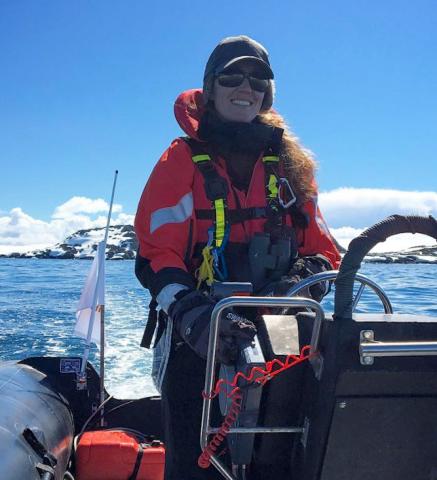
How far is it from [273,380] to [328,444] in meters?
0.28

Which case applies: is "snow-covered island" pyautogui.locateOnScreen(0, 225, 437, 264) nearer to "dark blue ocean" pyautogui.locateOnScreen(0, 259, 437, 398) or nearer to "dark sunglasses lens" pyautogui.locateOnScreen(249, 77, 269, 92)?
"dark blue ocean" pyautogui.locateOnScreen(0, 259, 437, 398)

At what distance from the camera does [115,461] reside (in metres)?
3.59

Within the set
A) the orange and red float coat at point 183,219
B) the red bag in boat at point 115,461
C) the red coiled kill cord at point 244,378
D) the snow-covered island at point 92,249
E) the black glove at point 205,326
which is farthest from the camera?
the snow-covered island at point 92,249

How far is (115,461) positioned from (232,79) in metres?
2.72

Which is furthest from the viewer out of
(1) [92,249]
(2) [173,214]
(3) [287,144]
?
(1) [92,249]

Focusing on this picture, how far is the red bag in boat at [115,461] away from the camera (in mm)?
3574

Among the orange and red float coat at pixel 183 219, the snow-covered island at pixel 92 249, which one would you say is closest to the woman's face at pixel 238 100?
the orange and red float coat at pixel 183 219

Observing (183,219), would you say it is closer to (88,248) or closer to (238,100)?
(238,100)

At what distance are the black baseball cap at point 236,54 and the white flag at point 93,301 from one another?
102 inches

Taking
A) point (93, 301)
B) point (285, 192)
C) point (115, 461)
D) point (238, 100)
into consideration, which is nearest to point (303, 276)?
point (285, 192)

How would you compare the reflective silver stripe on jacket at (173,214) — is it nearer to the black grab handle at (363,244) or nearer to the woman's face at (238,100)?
the woman's face at (238,100)

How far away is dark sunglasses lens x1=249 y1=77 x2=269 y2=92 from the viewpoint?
274 cm

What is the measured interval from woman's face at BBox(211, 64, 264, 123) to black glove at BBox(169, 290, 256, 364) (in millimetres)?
1162

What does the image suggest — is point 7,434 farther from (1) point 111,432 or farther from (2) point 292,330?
(2) point 292,330
